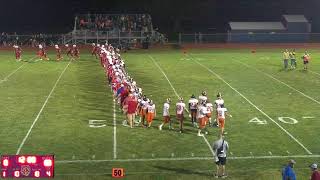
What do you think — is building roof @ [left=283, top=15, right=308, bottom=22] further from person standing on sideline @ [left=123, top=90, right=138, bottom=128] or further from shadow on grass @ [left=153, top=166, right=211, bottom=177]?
shadow on grass @ [left=153, top=166, right=211, bottom=177]

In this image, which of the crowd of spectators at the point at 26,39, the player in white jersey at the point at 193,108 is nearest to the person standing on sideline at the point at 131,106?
the player in white jersey at the point at 193,108

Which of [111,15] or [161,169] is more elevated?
[111,15]

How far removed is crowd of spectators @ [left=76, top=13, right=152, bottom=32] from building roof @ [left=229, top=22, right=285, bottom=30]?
9026 millimetres

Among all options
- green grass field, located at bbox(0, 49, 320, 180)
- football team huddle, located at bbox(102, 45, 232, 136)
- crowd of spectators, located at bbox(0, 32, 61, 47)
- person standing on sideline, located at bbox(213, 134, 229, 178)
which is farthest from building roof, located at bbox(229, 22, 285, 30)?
person standing on sideline, located at bbox(213, 134, 229, 178)

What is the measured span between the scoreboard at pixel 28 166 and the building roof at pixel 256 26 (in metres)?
A: 46.8

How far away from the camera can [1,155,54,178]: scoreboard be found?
9336 millimetres

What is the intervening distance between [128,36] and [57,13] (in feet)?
35.6

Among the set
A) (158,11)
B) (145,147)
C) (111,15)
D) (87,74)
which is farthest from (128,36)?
(145,147)

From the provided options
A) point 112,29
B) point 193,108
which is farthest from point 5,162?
point 112,29

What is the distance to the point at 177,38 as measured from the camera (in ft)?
177

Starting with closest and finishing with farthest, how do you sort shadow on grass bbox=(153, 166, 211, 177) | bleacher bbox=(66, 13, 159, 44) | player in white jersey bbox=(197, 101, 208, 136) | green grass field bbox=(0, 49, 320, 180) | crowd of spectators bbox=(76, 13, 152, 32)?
shadow on grass bbox=(153, 166, 211, 177) < green grass field bbox=(0, 49, 320, 180) < player in white jersey bbox=(197, 101, 208, 136) < bleacher bbox=(66, 13, 159, 44) < crowd of spectators bbox=(76, 13, 152, 32)

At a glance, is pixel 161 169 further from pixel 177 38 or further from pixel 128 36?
pixel 177 38

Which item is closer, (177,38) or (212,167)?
(212,167)

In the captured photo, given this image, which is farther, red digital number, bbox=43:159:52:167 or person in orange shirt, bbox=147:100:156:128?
person in orange shirt, bbox=147:100:156:128
